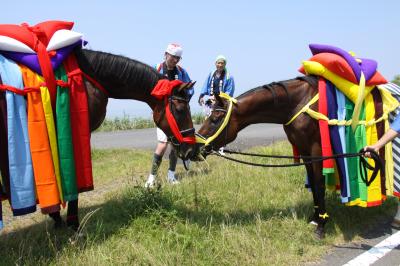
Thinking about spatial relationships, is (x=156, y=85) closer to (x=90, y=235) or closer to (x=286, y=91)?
(x=286, y=91)

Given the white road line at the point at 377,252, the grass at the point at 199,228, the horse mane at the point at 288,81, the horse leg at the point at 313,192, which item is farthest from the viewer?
the horse leg at the point at 313,192

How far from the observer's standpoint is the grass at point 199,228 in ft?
10.6

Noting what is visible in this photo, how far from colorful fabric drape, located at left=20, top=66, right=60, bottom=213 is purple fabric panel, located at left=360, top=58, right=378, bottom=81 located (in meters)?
3.09

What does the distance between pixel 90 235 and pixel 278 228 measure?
Result: 6.29 feet

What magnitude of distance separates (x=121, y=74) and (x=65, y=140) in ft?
3.02

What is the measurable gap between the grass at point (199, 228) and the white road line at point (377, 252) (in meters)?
0.28

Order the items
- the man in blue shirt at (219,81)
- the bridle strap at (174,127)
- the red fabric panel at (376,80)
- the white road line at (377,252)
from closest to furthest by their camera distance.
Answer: the white road line at (377,252)
the bridle strap at (174,127)
the red fabric panel at (376,80)
the man in blue shirt at (219,81)

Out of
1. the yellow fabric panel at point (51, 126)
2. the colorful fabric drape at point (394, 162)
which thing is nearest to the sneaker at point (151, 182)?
the yellow fabric panel at point (51, 126)

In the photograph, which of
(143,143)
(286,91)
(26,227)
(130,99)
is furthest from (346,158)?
(143,143)

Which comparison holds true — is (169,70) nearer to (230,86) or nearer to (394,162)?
(230,86)

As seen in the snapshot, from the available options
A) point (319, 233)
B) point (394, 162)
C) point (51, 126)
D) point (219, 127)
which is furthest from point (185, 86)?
point (394, 162)

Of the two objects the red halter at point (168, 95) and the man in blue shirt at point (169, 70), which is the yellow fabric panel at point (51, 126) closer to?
the red halter at point (168, 95)

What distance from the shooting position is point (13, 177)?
9.64 feet

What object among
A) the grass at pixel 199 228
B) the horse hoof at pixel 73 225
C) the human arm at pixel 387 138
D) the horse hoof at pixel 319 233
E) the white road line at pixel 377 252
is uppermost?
the human arm at pixel 387 138
